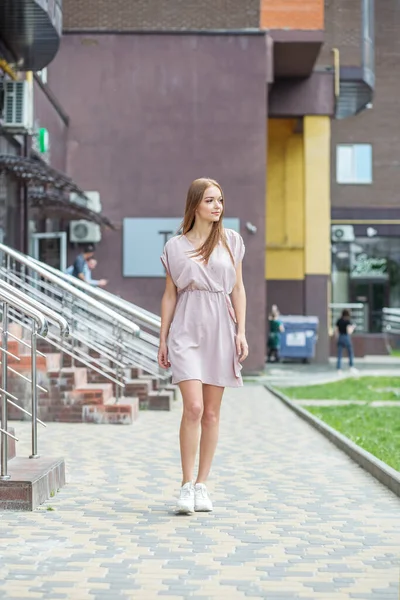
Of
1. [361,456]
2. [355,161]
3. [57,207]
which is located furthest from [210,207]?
[355,161]

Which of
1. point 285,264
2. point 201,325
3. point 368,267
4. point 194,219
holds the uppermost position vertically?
point 368,267

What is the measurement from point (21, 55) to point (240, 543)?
40.3ft

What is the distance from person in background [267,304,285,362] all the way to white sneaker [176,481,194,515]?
23434 mm

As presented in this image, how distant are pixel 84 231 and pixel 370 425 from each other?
1256 cm

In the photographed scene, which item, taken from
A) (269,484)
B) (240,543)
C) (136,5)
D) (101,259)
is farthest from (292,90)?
(240,543)

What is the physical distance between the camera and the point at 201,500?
6820 millimetres

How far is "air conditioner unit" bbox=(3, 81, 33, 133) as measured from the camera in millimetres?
16969

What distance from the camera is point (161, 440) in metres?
11.1

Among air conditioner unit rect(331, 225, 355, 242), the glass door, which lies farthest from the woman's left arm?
the glass door

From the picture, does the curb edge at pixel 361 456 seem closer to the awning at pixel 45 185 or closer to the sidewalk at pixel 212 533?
the sidewalk at pixel 212 533

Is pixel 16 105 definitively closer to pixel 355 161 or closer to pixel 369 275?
pixel 355 161

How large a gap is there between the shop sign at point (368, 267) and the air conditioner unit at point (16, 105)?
27.7 meters

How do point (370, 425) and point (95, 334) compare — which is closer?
point (370, 425)

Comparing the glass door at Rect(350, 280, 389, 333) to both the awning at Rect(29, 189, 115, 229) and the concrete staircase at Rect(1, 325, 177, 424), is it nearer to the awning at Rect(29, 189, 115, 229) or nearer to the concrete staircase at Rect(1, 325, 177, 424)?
the awning at Rect(29, 189, 115, 229)
